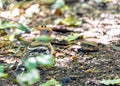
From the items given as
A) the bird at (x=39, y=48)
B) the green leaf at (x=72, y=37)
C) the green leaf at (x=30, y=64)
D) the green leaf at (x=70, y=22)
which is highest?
the green leaf at (x=30, y=64)

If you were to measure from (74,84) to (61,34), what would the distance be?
124 centimetres

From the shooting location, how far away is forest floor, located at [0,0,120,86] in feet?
7.75

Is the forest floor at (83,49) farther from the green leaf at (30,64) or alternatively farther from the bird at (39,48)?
the green leaf at (30,64)

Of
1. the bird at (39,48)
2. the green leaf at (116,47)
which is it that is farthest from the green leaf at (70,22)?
the bird at (39,48)

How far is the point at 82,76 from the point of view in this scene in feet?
7.74

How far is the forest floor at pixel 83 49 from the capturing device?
2.36m

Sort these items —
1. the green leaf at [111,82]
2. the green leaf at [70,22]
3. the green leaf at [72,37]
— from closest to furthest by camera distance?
the green leaf at [111,82]
the green leaf at [72,37]
the green leaf at [70,22]

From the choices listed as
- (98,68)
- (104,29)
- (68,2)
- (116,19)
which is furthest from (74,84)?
(68,2)

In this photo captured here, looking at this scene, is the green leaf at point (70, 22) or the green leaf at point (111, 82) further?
the green leaf at point (70, 22)

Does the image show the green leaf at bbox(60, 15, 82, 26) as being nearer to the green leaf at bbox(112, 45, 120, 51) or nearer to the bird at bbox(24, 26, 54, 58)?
the green leaf at bbox(112, 45, 120, 51)

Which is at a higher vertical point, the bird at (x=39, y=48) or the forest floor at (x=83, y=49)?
the bird at (x=39, y=48)

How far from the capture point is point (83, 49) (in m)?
2.87

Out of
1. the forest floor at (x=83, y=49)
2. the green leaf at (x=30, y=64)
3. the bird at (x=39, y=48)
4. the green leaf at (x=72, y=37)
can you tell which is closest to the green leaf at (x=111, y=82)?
the forest floor at (x=83, y=49)

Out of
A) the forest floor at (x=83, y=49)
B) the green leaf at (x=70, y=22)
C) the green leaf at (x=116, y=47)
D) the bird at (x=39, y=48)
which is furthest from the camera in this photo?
the green leaf at (x=70, y=22)
